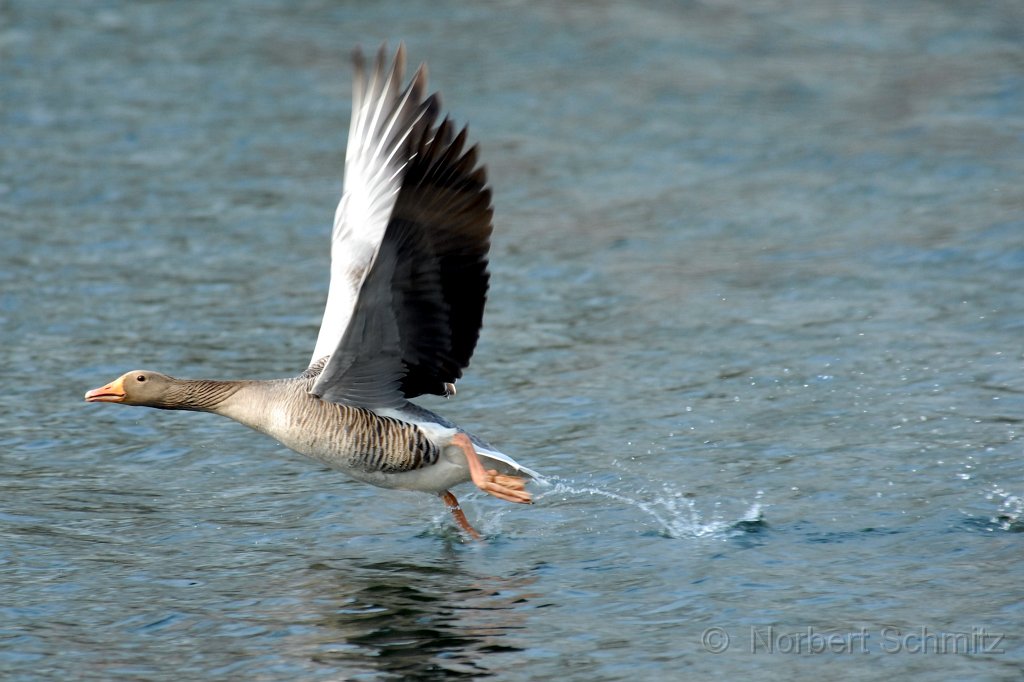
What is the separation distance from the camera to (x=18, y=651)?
21.9 ft

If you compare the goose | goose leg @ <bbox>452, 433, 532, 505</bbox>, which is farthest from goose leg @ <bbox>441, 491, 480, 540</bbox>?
goose leg @ <bbox>452, 433, 532, 505</bbox>

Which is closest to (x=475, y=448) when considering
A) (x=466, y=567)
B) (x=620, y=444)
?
(x=466, y=567)

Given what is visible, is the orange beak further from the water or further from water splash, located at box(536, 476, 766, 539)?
water splash, located at box(536, 476, 766, 539)

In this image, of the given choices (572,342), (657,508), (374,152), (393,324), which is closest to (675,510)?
(657,508)

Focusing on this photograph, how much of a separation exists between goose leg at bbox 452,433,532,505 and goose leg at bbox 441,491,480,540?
0.45 m

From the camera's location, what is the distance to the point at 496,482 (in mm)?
7664

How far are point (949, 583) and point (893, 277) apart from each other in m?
5.41

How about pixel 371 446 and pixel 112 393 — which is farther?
pixel 112 393

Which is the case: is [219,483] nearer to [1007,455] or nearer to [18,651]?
[18,651]

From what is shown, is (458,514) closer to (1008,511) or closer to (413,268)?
(413,268)

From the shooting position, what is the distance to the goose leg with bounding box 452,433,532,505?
7605 mm

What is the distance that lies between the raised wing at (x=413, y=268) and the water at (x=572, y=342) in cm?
94

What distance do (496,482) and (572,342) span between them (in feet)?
12.5

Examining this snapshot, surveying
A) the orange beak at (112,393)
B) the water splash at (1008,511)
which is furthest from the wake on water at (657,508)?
the orange beak at (112,393)
